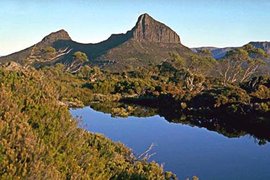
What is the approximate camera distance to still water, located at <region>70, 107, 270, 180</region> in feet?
71.4

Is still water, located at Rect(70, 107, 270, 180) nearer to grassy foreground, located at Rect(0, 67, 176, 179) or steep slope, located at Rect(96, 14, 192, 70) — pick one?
grassy foreground, located at Rect(0, 67, 176, 179)

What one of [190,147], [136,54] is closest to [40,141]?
[190,147]

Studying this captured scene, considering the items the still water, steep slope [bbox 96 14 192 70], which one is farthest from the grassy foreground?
steep slope [bbox 96 14 192 70]

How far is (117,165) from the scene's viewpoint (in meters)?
11.0

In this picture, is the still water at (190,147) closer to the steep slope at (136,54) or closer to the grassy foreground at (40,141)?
the grassy foreground at (40,141)

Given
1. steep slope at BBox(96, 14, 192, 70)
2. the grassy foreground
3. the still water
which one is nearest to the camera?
the grassy foreground

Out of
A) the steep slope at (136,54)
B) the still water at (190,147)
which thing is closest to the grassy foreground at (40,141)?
the still water at (190,147)

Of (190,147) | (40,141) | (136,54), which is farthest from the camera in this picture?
(136,54)

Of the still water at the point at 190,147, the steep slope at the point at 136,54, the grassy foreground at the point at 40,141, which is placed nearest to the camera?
the grassy foreground at the point at 40,141

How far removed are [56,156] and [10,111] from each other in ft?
4.61

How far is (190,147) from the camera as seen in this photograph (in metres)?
28.4

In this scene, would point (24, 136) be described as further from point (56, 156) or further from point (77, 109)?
point (77, 109)

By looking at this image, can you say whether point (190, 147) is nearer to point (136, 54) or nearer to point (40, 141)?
point (40, 141)

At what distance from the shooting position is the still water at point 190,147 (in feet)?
71.4
